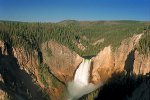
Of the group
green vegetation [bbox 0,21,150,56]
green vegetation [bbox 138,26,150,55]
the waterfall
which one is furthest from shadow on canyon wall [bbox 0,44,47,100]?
green vegetation [bbox 138,26,150,55]

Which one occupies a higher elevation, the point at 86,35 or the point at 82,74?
the point at 86,35

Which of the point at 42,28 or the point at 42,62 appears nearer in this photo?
the point at 42,62

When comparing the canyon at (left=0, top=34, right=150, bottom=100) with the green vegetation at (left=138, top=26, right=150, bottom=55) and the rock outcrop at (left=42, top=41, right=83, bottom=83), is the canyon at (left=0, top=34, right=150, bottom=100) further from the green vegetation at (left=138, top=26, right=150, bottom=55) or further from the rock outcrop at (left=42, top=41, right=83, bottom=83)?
the green vegetation at (left=138, top=26, right=150, bottom=55)

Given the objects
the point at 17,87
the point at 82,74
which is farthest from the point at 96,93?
the point at 82,74

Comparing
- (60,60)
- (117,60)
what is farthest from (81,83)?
(117,60)

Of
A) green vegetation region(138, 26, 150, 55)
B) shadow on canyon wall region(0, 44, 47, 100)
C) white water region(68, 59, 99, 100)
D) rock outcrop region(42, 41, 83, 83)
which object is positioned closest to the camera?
shadow on canyon wall region(0, 44, 47, 100)

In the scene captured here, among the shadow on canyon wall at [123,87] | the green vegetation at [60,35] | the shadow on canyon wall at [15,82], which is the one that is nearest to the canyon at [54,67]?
the shadow on canyon wall at [15,82]

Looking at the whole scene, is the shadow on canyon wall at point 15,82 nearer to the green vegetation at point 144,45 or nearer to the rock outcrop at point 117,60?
the rock outcrop at point 117,60

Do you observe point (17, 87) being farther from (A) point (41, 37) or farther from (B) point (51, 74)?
(A) point (41, 37)
